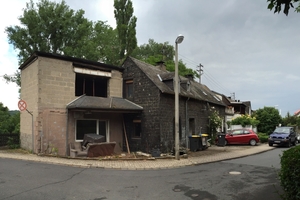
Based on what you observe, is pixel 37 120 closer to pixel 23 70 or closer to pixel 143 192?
pixel 23 70

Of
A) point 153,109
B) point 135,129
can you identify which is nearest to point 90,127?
point 135,129

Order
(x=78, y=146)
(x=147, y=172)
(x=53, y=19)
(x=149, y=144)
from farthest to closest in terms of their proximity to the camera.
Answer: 1. (x=53, y=19)
2. (x=149, y=144)
3. (x=78, y=146)
4. (x=147, y=172)

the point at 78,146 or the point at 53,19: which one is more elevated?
the point at 53,19

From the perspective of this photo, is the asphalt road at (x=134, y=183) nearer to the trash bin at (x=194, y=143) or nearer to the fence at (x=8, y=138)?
the trash bin at (x=194, y=143)

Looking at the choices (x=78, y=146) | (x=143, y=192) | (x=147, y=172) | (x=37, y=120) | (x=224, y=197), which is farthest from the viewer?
(x=78, y=146)

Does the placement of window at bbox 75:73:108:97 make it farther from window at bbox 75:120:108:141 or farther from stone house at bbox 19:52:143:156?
window at bbox 75:120:108:141

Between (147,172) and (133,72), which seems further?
(133,72)

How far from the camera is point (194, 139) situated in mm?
16688

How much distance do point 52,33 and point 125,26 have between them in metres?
8.86

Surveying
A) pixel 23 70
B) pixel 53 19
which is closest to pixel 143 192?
pixel 23 70

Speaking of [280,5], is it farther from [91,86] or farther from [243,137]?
[243,137]

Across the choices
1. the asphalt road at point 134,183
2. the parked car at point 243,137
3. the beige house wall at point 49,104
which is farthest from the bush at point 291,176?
the parked car at point 243,137

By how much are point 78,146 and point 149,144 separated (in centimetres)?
431

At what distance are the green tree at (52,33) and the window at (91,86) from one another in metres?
11.8
